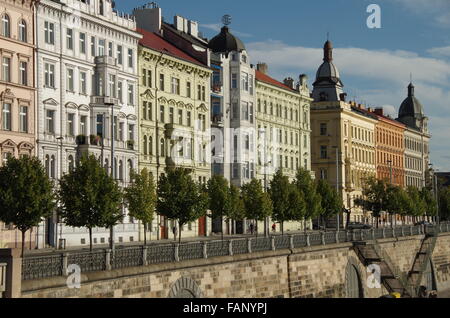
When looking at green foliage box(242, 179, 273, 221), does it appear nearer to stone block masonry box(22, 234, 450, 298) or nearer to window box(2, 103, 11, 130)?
stone block masonry box(22, 234, 450, 298)

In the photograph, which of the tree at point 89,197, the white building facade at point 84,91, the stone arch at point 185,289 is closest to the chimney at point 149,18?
the white building facade at point 84,91

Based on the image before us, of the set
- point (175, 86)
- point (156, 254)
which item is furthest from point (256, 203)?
point (156, 254)

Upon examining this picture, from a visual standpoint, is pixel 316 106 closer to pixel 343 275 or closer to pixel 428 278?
pixel 428 278

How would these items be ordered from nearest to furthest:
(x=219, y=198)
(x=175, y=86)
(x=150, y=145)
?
(x=219, y=198)
(x=150, y=145)
(x=175, y=86)

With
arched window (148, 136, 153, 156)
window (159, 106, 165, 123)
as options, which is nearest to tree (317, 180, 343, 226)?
window (159, 106, 165, 123)

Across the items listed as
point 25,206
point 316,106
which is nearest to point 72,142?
point 25,206

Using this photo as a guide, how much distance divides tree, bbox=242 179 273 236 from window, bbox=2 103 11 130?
20.6m

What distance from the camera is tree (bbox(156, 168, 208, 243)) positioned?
199 feet

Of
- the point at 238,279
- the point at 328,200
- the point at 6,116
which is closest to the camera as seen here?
the point at 238,279

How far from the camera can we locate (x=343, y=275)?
60.7 meters

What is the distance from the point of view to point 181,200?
199 ft

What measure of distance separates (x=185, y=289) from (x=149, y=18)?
168ft

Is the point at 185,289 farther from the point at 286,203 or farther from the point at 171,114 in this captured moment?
the point at 171,114

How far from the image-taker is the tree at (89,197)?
169 feet
